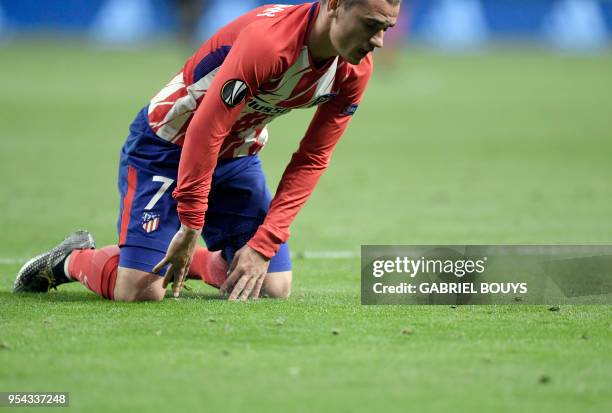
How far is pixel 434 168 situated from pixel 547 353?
9.06 m

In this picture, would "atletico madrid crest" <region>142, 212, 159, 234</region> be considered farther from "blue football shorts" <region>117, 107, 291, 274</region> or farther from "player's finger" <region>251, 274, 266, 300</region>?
"player's finger" <region>251, 274, 266, 300</region>

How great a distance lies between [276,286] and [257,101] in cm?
114

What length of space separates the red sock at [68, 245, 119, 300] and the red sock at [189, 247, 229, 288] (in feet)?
1.79

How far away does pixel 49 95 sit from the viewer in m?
22.2

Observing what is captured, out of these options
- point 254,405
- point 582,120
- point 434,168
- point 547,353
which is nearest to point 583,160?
point 434,168

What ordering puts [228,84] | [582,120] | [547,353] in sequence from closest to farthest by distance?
[547,353]
[228,84]
[582,120]

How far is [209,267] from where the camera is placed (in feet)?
22.2

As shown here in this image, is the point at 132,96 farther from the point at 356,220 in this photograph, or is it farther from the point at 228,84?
the point at 228,84

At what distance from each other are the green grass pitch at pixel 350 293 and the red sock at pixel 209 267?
91 millimetres

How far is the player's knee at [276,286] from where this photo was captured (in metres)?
6.39

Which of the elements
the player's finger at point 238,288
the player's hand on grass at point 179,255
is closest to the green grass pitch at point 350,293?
the player's finger at point 238,288

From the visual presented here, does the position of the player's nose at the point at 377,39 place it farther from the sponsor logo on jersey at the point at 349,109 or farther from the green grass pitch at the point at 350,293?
the green grass pitch at the point at 350,293

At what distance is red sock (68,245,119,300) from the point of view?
20.5ft

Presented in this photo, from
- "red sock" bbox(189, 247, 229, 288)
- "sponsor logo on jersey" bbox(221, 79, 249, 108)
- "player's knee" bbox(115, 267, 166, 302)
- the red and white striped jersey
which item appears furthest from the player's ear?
"red sock" bbox(189, 247, 229, 288)
